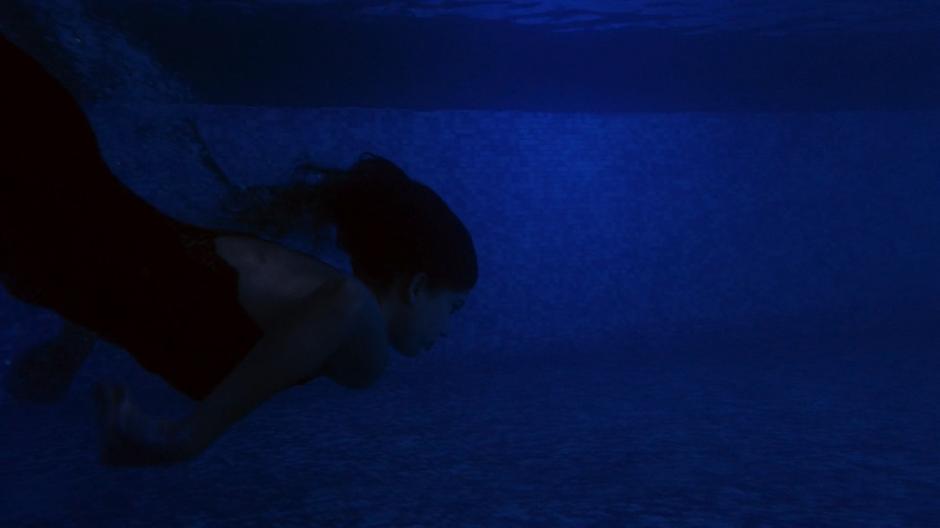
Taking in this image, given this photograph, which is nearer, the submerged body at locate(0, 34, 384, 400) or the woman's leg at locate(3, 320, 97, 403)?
the submerged body at locate(0, 34, 384, 400)

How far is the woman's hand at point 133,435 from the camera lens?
1.31 meters

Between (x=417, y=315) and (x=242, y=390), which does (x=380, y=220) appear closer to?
(x=417, y=315)

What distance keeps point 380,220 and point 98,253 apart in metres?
0.69

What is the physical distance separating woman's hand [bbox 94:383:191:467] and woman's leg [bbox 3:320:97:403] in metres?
4.12

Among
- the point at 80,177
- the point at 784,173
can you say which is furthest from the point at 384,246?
the point at 784,173

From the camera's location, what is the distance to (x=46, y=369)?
5.49 metres

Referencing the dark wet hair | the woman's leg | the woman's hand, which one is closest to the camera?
the woman's hand

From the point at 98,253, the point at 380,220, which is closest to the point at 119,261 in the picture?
the point at 98,253

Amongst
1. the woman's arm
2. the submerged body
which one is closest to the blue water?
the submerged body

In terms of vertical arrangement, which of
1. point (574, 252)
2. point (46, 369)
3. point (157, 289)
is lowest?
point (46, 369)

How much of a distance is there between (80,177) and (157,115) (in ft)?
30.3

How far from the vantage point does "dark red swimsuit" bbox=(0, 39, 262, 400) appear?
1400mm

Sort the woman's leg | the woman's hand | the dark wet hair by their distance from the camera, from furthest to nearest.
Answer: the woman's leg, the dark wet hair, the woman's hand

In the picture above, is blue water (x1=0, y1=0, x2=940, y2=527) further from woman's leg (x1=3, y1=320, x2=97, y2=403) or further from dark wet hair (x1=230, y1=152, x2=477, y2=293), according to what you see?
woman's leg (x1=3, y1=320, x2=97, y2=403)
